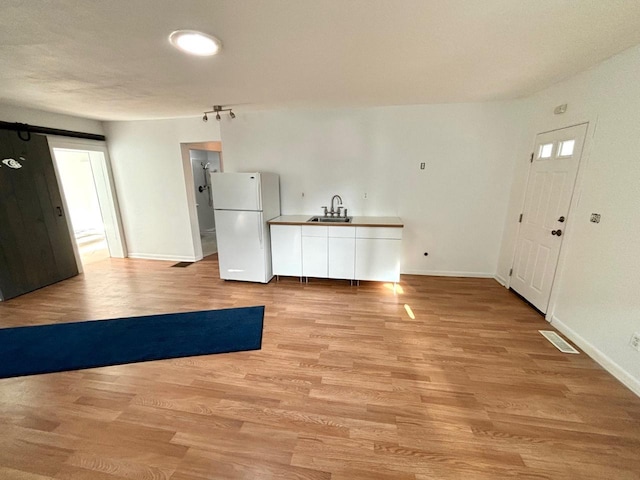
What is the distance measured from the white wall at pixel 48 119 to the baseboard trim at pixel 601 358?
7067 mm

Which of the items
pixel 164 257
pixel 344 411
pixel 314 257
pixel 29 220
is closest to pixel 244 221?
pixel 314 257

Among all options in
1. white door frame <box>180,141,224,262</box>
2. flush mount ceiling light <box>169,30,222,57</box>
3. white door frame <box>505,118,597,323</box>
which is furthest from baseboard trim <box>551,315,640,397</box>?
white door frame <box>180,141,224,262</box>

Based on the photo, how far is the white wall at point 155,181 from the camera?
4.30 meters

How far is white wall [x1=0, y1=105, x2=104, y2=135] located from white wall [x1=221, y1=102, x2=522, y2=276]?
2375 millimetres

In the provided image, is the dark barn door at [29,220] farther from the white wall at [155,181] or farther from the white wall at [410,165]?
the white wall at [410,165]

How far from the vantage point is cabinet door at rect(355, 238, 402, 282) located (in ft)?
11.2

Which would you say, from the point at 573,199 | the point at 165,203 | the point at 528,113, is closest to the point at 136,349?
the point at 165,203

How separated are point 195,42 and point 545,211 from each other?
3757 millimetres

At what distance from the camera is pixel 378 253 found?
3.47 meters

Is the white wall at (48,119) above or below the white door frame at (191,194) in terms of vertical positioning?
above

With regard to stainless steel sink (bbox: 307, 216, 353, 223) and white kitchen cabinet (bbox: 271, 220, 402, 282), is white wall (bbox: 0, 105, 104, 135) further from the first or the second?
stainless steel sink (bbox: 307, 216, 353, 223)

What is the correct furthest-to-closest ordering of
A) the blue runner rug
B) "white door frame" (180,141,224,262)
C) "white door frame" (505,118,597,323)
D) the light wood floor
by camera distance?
"white door frame" (180,141,224,262) < "white door frame" (505,118,597,323) < the blue runner rug < the light wood floor

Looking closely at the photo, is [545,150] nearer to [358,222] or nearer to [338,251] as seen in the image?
[358,222]

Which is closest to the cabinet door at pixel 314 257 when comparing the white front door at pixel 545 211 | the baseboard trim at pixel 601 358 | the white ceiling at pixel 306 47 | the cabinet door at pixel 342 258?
the cabinet door at pixel 342 258
